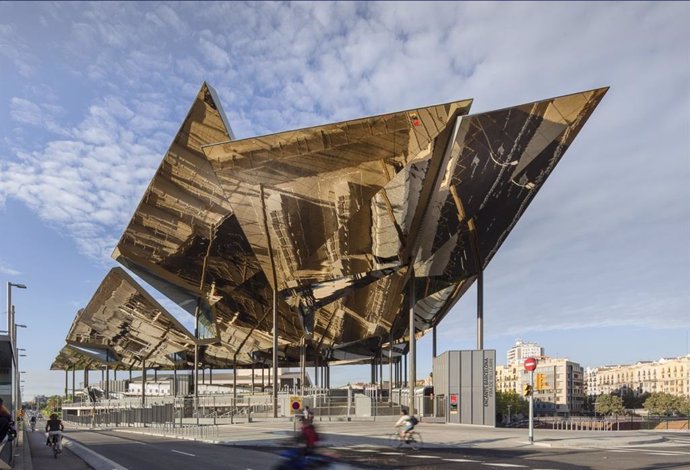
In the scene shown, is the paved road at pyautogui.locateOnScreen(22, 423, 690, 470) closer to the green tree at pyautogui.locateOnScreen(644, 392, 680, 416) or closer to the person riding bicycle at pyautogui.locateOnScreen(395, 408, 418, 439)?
the person riding bicycle at pyautogui.locateOnScreen(395, 408, 418, 439)

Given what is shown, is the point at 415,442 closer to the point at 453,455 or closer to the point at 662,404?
the point at 453,455

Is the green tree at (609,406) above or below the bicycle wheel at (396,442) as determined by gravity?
below

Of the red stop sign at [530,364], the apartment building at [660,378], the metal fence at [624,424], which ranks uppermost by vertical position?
the red stop sign at [530,364]

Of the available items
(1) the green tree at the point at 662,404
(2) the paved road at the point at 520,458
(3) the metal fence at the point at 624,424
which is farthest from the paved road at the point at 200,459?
(1) the green tree at the point at 662,404

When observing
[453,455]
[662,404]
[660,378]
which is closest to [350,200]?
[453,455]

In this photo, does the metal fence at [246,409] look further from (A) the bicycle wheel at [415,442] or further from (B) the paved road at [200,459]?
(A) the bicycle wheel at [415,442]

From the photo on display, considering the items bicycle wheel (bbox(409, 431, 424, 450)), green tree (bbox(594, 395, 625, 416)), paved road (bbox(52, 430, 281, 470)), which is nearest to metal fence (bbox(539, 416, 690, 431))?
bicycle wheel (bbox(409, 431, 424, 450))

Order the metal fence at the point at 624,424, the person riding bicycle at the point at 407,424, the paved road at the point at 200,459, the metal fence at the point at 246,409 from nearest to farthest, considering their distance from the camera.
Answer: the paved road at the point at 200,459 < the person riding bicycle at the point at 407,424 < the metal fence at the point at 246,409 < the metal fence at the point at 624,424

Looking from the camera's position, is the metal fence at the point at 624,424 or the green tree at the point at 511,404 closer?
the metal fence at the point at 624,424

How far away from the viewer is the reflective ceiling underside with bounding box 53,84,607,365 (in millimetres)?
28547

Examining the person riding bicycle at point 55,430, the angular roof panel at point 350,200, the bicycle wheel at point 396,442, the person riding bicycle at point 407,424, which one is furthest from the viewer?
the angular roof panel at point 350,200

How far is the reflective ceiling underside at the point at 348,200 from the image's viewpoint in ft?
93.7

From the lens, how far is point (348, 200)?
1331 inches

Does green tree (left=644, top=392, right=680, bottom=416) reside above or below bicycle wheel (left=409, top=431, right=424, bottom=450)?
below
